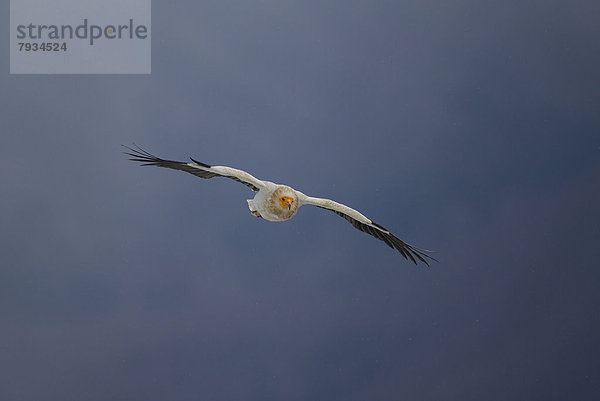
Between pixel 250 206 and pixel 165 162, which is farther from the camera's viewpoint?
pixel 250 206

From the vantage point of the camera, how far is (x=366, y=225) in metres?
13.6

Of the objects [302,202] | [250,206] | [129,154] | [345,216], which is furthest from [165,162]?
[345,216]

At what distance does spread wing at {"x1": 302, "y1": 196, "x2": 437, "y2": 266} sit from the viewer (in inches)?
512

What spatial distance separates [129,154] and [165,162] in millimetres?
706

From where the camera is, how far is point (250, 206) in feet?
41.5

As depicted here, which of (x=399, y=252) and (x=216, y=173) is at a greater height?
(x=216, y=173)

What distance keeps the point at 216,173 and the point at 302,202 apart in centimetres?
185

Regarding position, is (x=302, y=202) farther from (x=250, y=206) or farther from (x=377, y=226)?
(x=377, y=226)

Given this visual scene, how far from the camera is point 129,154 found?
10969mm

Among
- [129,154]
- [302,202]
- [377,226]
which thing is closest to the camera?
[129,154]

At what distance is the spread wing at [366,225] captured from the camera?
13000mm

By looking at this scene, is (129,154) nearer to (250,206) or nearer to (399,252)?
(250,206)

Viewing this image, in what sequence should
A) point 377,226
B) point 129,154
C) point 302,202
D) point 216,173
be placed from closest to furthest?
point 129,154
point 216,173
point 302,202
point 377,226

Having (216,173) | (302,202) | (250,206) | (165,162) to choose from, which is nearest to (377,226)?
(302,202)
